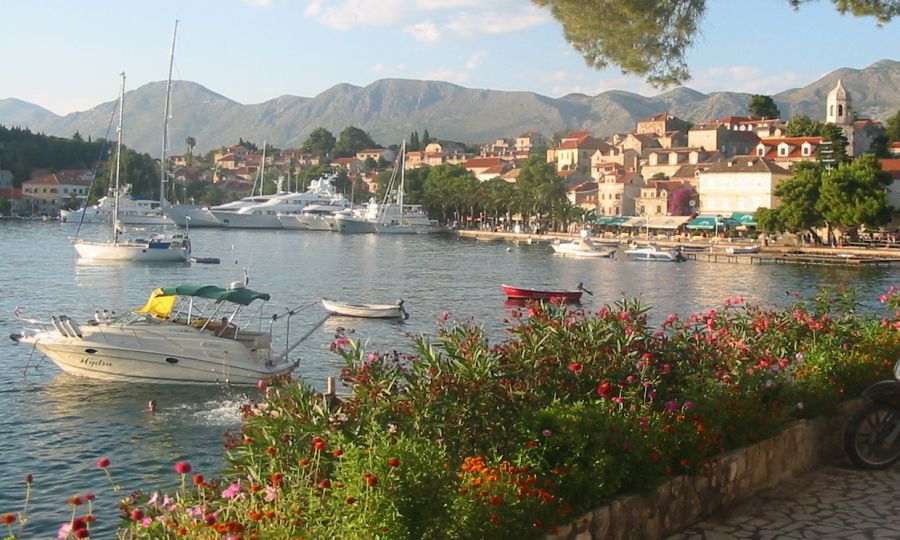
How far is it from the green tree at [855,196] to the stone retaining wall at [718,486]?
6234cm

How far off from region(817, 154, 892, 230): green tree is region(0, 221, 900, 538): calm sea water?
9262mm

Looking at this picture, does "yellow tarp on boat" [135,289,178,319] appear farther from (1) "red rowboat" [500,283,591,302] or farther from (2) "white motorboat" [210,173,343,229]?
(2) "white motorboat" [210,173,343,229]

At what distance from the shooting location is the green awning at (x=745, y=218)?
8606cm

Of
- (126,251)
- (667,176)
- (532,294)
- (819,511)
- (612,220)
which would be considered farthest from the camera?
(667,176)

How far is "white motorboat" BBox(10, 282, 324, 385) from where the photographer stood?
19.0 meters

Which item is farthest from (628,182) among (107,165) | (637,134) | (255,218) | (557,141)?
(107,165)

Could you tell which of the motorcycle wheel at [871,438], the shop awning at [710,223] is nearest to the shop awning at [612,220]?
the shop awning at [710,223]

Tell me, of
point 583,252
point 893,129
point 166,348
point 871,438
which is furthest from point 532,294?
point 893,129

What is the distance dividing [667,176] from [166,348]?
9885 cm

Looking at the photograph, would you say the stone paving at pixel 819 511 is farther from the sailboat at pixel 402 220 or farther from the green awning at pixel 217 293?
the sailboat at pixel 402 220

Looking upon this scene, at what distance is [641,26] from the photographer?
11836 millimetres

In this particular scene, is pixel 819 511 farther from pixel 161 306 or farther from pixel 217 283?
pixel 217 283

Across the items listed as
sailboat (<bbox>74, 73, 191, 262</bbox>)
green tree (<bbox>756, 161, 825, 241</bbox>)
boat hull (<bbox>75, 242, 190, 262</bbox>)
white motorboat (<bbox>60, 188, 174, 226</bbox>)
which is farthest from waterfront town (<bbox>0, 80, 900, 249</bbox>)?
boat hull (<bbox>75, 242, 190, 262</bbox>)

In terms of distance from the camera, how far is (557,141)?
585 feet
